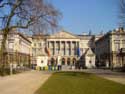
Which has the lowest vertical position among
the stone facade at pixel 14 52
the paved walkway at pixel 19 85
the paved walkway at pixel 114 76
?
the paved walkway at pixel 114 76

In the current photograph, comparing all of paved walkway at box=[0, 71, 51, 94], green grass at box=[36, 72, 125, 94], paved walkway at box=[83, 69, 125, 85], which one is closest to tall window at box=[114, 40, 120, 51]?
paved walkway at box=[83, 69, 125, 85]

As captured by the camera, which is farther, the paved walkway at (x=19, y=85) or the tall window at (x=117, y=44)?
the tall window at (x=117, y=44)

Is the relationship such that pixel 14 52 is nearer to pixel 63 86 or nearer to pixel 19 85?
pixel 19 85

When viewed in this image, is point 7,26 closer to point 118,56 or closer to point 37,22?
point 37,22

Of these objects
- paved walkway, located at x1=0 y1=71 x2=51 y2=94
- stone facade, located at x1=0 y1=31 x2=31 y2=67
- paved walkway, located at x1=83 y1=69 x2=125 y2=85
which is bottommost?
paved walkway, located at x1=83 y1=69 x2=125 y2=85

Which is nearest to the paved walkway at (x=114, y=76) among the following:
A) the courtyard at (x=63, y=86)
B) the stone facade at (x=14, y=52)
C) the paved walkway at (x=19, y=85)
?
the courtyard at (x=63, y=86)

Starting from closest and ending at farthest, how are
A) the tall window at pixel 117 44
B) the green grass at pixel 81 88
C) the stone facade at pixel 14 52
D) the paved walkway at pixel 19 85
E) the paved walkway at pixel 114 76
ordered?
the green grass at pixel 81 88, the paved walkway at pixel 19 85, the paved walkway at pixel 114 76, the stone facade at pixel 14 52, the tall window at pixel 117 44

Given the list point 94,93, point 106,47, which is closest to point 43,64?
point 106,47

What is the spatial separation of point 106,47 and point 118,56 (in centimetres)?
2498

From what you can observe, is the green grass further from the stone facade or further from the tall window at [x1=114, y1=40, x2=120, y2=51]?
the tall window at [x1=114, y1=40, x2=120, y2=51]

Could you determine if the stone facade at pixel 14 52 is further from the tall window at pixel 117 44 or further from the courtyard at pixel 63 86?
the tall window at pixel 117 44

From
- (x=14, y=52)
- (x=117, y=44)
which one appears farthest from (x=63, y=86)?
(x=117, y=44)

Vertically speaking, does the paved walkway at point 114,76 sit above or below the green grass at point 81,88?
below

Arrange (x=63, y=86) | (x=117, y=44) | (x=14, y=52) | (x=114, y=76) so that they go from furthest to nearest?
(x=117, y=44) → (x=14, y=52) → (x=114, y=76) → (x=63, y=86)
